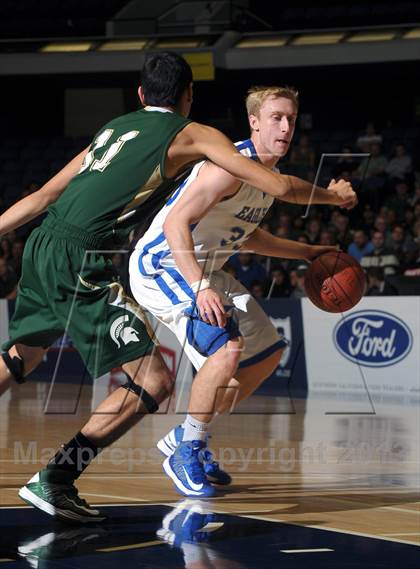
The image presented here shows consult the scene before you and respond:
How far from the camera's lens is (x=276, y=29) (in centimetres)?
2144

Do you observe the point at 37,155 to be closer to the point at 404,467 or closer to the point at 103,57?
the point at 103,57

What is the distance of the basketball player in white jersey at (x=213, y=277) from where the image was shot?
17.7 feet

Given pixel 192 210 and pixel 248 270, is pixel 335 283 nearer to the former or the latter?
pixel 192 210

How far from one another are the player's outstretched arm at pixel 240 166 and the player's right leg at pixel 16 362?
0.97 m

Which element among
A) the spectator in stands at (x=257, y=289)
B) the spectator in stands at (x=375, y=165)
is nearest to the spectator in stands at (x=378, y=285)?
the spectator in stands at (x=257, y=289)

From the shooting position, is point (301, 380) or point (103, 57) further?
point (103, 57)

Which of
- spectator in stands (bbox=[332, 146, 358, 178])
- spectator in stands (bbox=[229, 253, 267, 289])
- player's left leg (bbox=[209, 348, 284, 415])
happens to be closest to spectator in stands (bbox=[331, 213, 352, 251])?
spectator in stands (bbox=[229, 253, 267, 289])

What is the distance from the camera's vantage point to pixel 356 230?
14133 mm

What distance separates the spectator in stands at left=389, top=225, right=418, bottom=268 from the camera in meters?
13.1

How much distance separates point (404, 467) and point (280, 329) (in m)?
6.26

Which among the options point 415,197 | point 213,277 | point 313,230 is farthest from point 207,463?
point 415,197

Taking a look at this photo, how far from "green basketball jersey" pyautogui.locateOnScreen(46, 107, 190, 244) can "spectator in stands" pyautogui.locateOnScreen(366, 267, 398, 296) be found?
819cm

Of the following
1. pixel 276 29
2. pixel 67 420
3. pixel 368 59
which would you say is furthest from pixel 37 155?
pixel 67 420

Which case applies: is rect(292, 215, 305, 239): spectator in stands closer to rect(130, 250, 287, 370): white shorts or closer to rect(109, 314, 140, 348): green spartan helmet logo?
rect(130, 250, 287, 370): white shorts
